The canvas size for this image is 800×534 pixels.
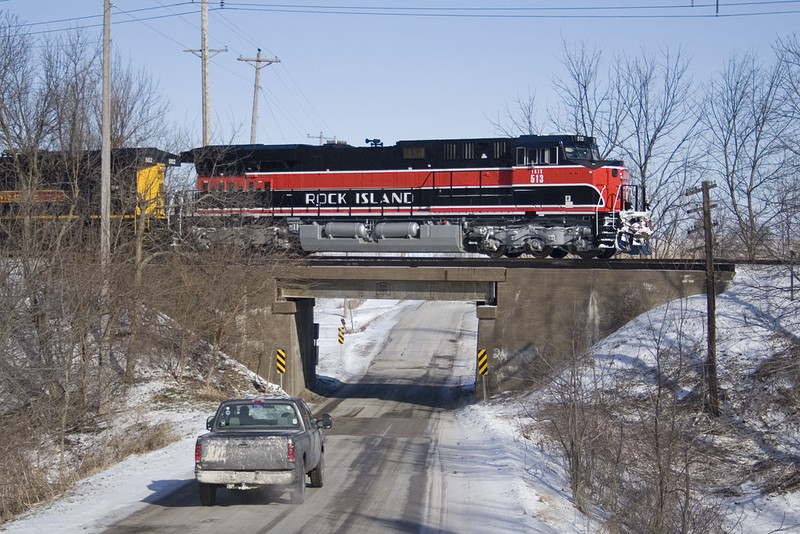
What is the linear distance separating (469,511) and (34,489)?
24.1ft

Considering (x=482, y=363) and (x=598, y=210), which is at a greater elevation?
(x=598, y=210)

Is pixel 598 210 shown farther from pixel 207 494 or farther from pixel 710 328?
pixel 207 494

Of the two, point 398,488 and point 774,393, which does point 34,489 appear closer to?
point 398,488

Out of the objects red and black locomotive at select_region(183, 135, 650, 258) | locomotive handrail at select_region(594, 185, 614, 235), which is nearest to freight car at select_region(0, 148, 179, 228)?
red and black locomotive at select_region(183, 135, 650, 258)

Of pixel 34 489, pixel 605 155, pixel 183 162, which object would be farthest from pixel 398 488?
pixel 605 155

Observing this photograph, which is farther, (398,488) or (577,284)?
(577,284)

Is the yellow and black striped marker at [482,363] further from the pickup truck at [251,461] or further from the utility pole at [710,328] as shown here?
the pickup truck at [251,461]

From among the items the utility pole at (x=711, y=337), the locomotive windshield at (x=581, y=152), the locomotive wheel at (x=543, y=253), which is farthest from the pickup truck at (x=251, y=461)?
the locomotive windshield at (x=581, y=152)

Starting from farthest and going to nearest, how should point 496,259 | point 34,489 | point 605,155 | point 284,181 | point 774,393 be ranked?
point 605,155 → point 284,181 → point 496,259 → point 774,393 → point 34,489

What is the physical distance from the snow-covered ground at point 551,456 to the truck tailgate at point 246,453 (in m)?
1.55

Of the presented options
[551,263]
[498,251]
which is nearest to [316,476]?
[551,263]

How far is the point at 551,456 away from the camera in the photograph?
58.7 feet

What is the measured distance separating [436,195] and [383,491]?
54.1ft

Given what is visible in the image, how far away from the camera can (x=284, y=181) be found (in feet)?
98.1
